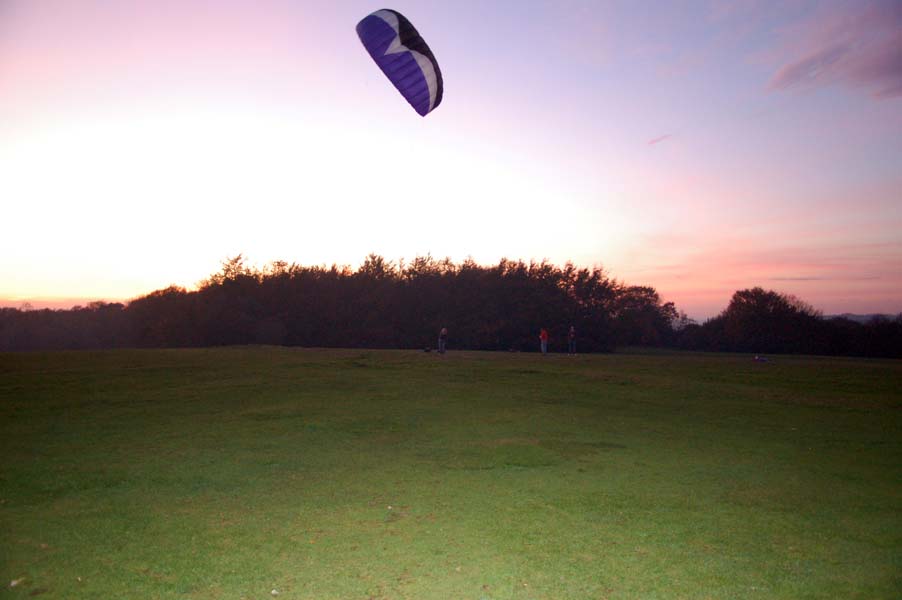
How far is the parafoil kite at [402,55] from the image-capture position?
1215cm

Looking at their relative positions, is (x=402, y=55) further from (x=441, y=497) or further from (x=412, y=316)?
(x=412, y=316)

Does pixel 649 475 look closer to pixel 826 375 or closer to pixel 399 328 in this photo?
pixel 826 375

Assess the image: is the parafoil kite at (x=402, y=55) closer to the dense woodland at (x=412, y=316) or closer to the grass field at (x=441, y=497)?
the grass field at (x=441, y=497)

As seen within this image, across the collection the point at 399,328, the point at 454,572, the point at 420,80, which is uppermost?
the point at 420,80

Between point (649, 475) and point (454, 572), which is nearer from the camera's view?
point (454, 572)

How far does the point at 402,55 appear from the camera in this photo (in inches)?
484

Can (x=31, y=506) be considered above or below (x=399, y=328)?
below

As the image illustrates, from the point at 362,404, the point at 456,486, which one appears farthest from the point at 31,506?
the point at 362,404

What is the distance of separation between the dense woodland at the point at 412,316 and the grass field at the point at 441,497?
35.4 m

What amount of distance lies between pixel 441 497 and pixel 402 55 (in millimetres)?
8741

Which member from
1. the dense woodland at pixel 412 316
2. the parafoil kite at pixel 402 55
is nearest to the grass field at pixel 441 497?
the parafoil kite at pixel 402 55

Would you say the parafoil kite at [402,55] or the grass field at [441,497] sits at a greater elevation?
the parafoil kite at [402,55]

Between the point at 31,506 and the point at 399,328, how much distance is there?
46399mm

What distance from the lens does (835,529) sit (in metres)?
6.36
